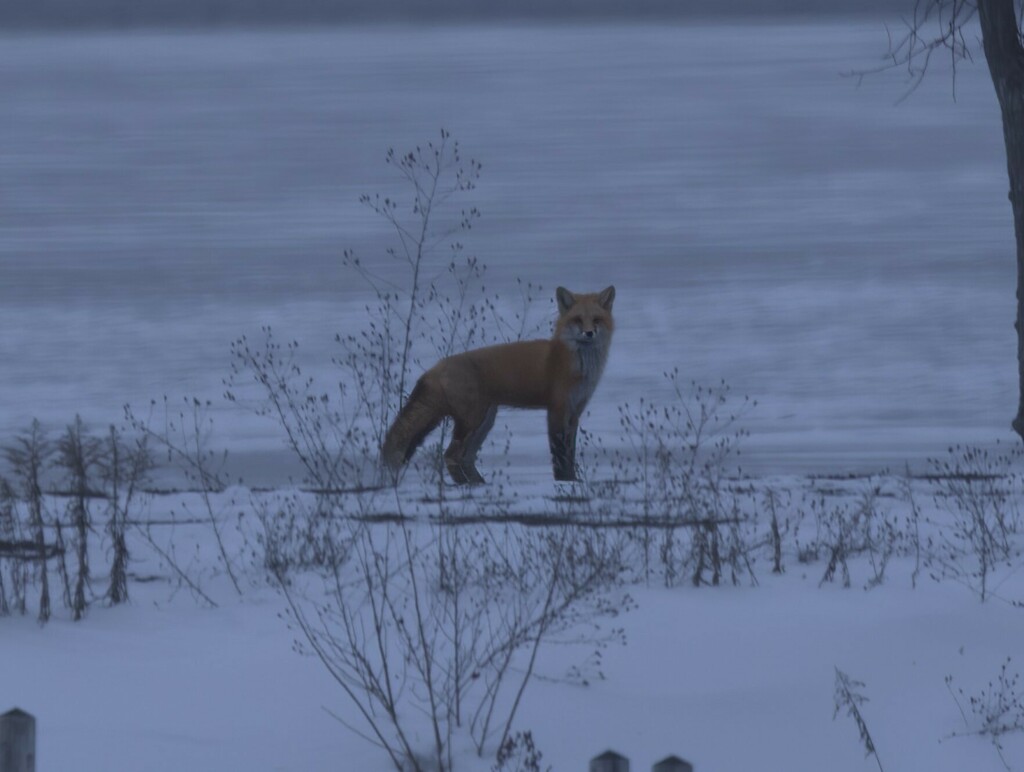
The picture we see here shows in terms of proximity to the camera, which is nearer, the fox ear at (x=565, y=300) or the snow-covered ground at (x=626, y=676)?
the snow-covered ground at (x=626, y=676)

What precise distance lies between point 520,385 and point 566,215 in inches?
774

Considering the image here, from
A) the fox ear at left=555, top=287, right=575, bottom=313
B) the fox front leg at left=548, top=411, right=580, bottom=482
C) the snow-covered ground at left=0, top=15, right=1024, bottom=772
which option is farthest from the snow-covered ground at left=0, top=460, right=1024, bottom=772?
the fox ear at left=555, top=287, right=575, bottom=313

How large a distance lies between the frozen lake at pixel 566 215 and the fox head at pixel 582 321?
10.1 feet

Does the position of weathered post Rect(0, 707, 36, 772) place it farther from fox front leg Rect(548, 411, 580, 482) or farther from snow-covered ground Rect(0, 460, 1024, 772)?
fox front leg Rect(548, 411, 580, 482)

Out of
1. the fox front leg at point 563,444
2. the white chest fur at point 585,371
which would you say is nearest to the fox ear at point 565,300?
the white chest fur at point 585,371

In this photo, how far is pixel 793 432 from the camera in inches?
586

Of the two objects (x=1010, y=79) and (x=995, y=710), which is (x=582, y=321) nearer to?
(x=1010, y=79)

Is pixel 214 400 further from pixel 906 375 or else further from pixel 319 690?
pixel 319 690

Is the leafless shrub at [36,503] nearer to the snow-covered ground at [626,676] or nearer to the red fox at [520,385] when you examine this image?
the snow-covered ground at [626,676]

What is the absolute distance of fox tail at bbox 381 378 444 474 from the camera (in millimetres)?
10180

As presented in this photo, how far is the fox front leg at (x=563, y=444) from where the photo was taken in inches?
399

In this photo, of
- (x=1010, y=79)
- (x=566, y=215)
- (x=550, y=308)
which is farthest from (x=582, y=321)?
(x=566, y=215)

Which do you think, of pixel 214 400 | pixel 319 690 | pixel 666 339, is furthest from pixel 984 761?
pixel 666 339

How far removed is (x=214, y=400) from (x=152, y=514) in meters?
7.78
